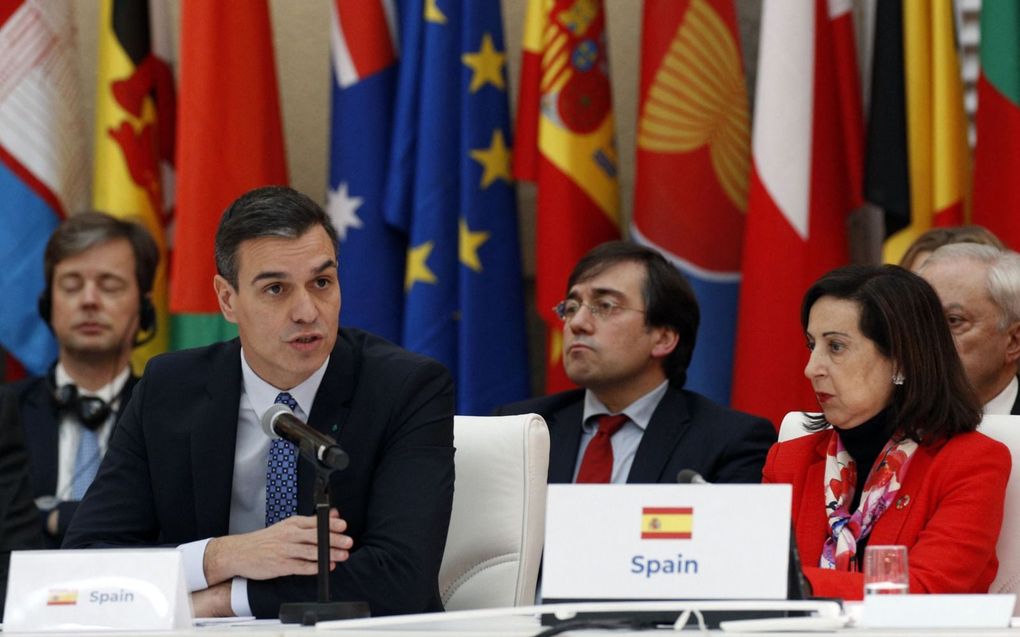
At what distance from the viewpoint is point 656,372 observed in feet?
14.6

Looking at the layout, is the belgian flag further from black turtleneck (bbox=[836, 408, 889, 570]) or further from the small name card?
the small name card

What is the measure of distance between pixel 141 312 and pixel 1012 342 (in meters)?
2.75

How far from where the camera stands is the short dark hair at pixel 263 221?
10.2 feet

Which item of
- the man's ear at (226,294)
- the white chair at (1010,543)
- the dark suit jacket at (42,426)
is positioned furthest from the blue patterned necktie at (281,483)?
the dark suit jacket at (42,426)

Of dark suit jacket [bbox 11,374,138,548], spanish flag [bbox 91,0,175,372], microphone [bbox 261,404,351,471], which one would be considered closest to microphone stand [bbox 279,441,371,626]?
microphone [bbox 261,404,351,471]

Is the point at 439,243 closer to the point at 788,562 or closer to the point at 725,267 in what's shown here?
the point at 725,267

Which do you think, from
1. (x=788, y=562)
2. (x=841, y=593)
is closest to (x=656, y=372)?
(x=841, y=593)

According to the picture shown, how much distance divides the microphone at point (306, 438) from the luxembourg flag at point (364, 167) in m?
2.60

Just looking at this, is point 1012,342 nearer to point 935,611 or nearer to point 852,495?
point 852,495

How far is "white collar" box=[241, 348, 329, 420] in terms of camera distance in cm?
316

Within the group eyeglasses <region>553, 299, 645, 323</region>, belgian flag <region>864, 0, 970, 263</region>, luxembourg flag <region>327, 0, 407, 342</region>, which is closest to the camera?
eyeglasses <region>553, 299, 645, 323</region>

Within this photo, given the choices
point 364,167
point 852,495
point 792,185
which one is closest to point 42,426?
point 364,167

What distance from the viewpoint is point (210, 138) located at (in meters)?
5.09

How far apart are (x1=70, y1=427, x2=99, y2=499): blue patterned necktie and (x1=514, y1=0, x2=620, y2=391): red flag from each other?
4.86ft
